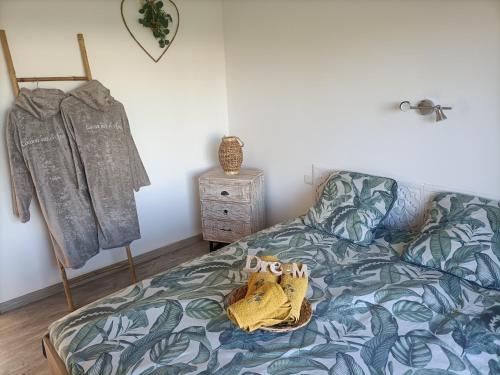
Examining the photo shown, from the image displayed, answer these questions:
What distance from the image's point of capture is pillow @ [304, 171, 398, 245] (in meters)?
2.17

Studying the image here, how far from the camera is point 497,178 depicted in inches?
78.1

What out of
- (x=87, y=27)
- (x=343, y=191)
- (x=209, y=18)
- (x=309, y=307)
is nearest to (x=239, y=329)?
(x=309, y=307)

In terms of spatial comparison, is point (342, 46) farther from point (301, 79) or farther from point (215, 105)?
point (215, 105)

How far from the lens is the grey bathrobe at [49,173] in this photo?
2.27 m

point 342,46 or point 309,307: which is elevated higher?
point 342,46

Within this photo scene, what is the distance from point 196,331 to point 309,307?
46cm

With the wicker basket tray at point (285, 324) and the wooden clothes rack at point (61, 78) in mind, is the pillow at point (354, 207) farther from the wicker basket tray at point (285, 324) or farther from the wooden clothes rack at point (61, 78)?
the wooden clothes rack at point (61, 78)

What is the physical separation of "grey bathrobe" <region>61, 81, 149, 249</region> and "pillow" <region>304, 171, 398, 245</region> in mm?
1270

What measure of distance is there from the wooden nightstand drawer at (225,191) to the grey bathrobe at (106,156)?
552 mm

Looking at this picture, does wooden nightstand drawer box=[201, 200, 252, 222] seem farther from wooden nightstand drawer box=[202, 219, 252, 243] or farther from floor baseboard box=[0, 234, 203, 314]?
floor baseboard box=[0, 234, 203, 314]

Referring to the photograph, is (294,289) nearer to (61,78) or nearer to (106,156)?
(106,156)

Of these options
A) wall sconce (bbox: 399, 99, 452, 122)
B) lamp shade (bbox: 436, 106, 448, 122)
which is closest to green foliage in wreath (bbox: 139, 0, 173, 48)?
wall sconce (bbox: 399, 99, 452, 122)

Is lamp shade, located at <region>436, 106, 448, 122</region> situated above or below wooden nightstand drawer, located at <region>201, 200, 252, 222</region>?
above

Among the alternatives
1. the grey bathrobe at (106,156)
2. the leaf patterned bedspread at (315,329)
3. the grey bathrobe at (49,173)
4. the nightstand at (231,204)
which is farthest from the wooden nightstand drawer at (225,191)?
the leaf patterned bedspread at (315,329)
